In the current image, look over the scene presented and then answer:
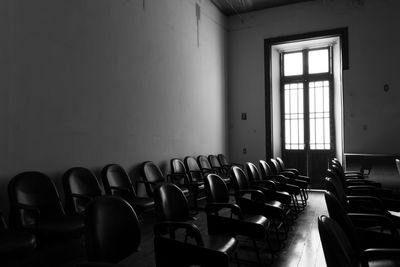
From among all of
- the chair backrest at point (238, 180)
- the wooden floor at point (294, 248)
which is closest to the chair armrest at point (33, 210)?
the wooden floor at point (294, 248)

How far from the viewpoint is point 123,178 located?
392 centimetres

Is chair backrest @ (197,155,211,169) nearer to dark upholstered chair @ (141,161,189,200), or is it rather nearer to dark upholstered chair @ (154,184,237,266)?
dark upholstered chair @ (141,161,189,200)

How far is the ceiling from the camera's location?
285 inches

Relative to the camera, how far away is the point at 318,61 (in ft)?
24.8

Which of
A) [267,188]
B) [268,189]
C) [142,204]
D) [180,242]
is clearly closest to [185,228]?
[180,242]

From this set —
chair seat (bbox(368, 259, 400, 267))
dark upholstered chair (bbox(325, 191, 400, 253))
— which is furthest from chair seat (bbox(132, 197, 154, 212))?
chair seat (bbox(368, 259, 400, 267))

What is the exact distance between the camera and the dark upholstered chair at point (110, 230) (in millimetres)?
1695

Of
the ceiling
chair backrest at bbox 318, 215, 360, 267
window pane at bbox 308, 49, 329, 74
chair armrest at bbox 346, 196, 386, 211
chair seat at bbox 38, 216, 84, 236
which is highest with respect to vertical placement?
the ceiling

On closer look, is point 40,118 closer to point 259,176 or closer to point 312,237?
point 259,176

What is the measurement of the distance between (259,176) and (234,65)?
4.15 m

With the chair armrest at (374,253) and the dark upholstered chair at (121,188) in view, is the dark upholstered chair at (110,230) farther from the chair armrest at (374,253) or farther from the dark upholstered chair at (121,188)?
the dark upholstered chair at (121,188)

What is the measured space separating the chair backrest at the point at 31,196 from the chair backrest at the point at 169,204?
1142 millimetres

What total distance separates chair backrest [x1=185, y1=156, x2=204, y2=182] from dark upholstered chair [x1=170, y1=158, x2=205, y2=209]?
14cm

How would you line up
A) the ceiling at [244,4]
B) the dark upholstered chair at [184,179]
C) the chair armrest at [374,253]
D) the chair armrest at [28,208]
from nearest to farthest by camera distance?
1. the chair armrest at [374,253]
2. the chair armrest at [28,208]
3. the dark upholstered chair at [184,179]
4. the ceiling at [244,4]
